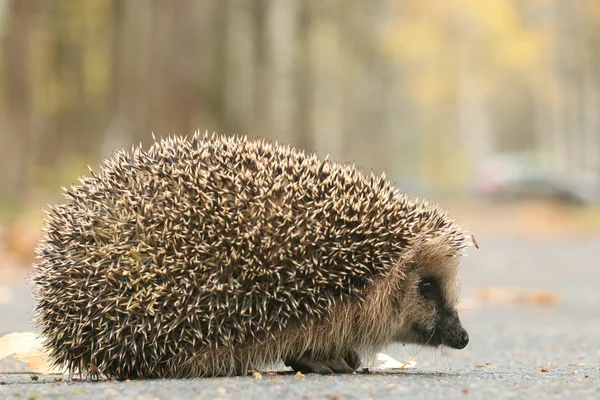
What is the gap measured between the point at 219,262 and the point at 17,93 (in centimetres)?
2479

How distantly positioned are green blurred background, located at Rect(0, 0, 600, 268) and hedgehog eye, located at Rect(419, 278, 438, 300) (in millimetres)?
12096

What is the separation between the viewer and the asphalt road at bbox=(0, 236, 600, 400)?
230 inches

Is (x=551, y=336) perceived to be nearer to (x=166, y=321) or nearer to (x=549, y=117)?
(x=166, y=321)

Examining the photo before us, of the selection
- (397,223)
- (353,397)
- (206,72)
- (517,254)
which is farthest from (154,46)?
(353,397)

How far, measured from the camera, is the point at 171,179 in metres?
6.77

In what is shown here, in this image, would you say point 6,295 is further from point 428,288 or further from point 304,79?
point 304,79

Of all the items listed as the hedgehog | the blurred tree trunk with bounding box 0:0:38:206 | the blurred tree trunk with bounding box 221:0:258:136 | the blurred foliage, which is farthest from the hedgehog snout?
the blurred tree trunk with bounding box 221:0:258:136

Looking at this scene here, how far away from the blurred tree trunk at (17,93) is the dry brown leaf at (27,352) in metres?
22.1

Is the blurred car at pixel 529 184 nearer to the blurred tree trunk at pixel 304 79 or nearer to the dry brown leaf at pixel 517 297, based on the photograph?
the blurred tree trunk at pixel 304 79

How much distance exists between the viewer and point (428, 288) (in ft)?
24.4

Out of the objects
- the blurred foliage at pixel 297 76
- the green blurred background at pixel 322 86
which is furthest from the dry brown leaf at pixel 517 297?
the green blurred background at pixel 322 86

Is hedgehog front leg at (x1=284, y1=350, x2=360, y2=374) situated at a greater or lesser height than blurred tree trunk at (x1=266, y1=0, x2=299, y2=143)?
lesser

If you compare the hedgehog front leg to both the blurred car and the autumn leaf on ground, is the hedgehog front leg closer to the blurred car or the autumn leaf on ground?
the autumn leaf on ground

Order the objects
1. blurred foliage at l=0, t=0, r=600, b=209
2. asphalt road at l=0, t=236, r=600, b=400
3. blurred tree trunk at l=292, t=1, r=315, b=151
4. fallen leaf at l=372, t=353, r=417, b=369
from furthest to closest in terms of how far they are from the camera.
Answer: blurred tree trunk at l=292, t=1, r=315, b=151
blurred foliage at l=0, t=0, r=600, b=209
fallen leaf at l=372, t=353, r=417, b=369
asphalt road at l=0, t=236, r=600, b=400
